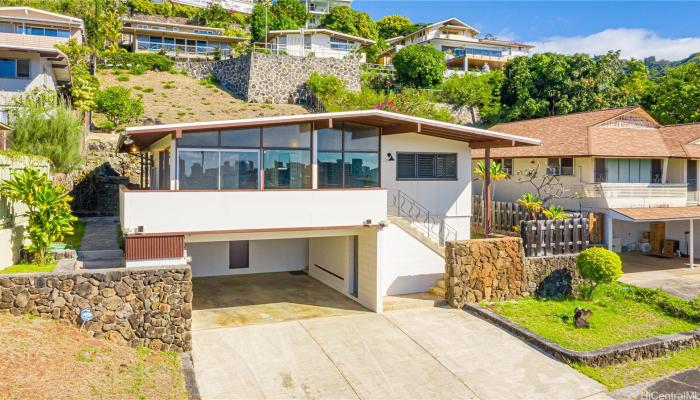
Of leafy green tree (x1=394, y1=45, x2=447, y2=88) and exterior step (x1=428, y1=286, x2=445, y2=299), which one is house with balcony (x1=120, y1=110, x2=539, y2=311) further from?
leafy green tree (x1=394, y1=45, x2=447, y2=88)

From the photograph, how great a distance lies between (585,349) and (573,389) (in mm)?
2009

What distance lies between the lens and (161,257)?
42.0 feet

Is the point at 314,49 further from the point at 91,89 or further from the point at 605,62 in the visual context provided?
the point at 605,62

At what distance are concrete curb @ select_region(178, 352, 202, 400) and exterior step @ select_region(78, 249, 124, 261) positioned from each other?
434 cm

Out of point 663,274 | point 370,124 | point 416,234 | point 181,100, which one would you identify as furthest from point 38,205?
point 181,100

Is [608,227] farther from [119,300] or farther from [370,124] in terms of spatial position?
[119,300]

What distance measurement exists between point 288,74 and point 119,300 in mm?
39206

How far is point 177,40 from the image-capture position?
5878cm

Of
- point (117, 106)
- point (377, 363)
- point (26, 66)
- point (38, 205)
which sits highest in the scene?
point (26, 66)

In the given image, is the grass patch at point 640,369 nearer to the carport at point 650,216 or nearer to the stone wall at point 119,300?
the carport at point 650,216

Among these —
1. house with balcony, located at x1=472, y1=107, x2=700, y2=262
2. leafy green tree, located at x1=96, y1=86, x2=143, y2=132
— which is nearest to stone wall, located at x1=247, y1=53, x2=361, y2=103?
leafy green tree, located at x1=96, y1=86, x2=143, y2=132

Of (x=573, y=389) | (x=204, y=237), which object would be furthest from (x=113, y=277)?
(x=573, y=389)

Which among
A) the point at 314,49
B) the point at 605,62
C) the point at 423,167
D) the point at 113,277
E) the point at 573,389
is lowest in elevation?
the point at 573,389

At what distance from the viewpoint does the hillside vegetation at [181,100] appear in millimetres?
40312
